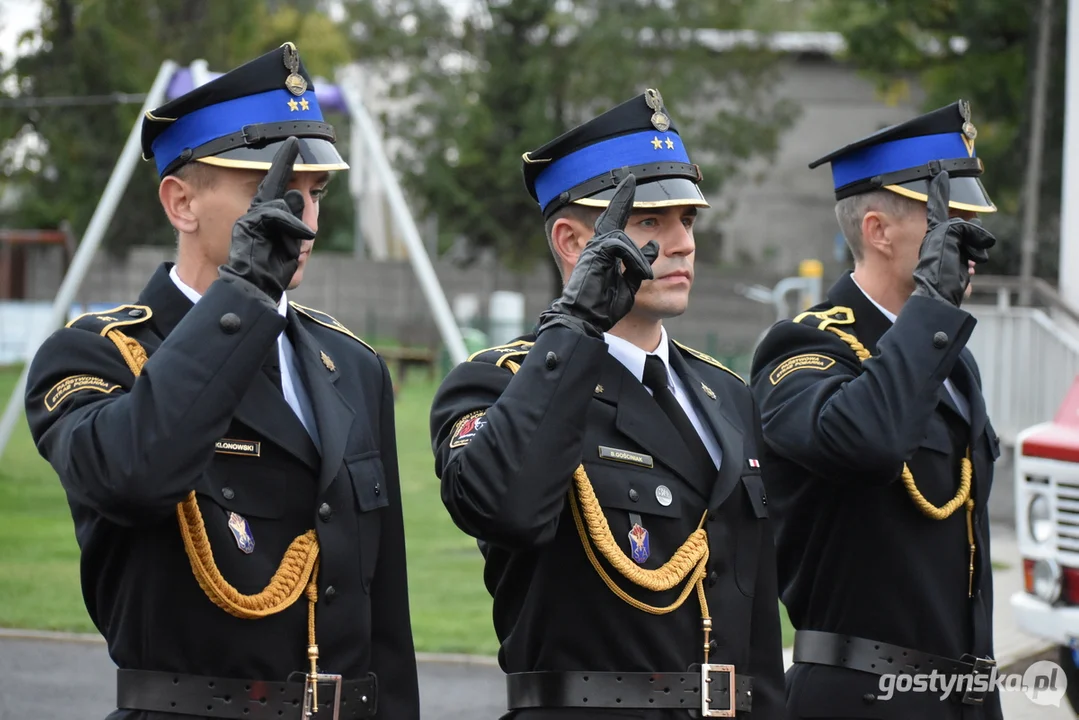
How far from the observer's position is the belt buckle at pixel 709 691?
3068 millimetres

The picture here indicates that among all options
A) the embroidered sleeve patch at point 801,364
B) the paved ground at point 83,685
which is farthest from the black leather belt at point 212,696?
the paved ground at point 83,685

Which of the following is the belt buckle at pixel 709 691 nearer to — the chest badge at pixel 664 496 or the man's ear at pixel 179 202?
the chest badge at pixel 664 496

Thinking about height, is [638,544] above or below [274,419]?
below

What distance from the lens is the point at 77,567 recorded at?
10.2 metres

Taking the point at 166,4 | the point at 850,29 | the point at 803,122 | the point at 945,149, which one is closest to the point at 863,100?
the point at 803,122

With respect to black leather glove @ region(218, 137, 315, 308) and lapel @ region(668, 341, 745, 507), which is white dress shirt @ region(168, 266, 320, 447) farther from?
lapel @ region(668, 341, 745, 507)

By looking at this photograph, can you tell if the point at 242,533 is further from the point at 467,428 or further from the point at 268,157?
the point at 268,157

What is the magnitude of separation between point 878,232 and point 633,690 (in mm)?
1535

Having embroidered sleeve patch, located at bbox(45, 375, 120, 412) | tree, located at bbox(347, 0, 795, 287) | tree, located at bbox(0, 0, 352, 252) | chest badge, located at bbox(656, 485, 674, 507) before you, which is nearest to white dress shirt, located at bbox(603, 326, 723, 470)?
chest badge, located at bbox(656, 485, 674, 507)

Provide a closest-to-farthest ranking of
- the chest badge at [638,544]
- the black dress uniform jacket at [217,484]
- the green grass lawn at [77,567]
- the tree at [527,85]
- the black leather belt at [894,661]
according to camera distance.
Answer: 1. the black dress uniform jacket at [217,484]
2. the chest badge at [638,544]
3. the black leather belt at [894,661]
4. the green grass lawn at [77,567]
5. the tree at [527,85]

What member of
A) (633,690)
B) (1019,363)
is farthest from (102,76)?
(633,690)

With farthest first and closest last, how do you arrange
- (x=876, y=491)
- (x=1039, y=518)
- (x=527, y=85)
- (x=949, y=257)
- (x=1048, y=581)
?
(x=527, y=85)
(x=1039, y=518)
(x=1048, y=581)
(x=876, y=491)
(x=949, y=257)

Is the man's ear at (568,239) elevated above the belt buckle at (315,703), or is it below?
above

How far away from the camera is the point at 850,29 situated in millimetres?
27094
